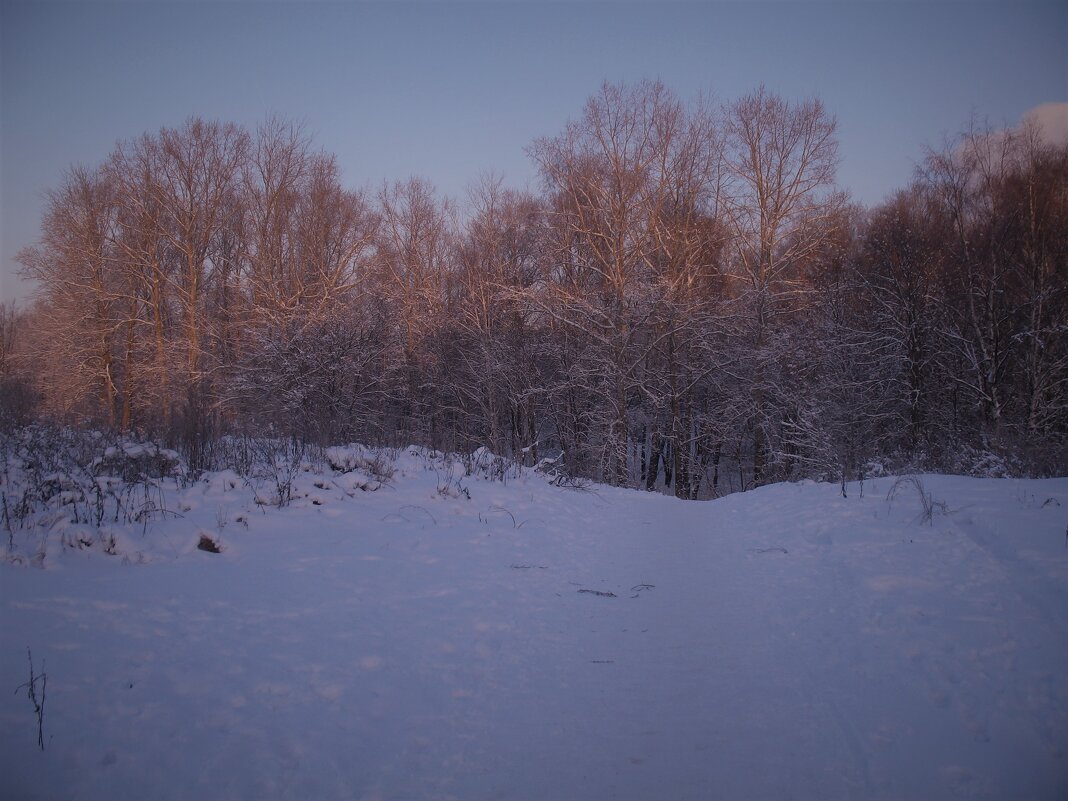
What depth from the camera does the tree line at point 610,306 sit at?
707 inches

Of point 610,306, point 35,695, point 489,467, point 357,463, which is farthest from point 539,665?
point 610,306

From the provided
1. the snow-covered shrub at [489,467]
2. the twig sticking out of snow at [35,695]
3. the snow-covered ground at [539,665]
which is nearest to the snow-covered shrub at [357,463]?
the snow-covered shrub at [489,467]

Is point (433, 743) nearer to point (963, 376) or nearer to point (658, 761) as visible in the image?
point (658, 761)

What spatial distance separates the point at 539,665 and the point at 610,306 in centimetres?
1651

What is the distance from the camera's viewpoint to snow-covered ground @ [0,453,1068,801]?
97.1 inches

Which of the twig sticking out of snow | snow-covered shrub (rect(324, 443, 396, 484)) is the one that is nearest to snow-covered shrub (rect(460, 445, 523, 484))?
snow-covered shrub (rect(324, 443, 396, 484))

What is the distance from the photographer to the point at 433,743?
8.93ft

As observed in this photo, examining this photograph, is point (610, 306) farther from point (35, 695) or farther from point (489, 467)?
point (35, 695)

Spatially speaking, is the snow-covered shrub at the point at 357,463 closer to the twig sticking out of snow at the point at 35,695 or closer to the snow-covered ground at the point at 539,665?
the snow-covered ground at the point at 539,665

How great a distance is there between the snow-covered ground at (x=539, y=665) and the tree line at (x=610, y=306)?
10.6 metres

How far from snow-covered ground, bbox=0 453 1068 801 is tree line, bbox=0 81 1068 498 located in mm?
10641

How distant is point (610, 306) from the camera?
1909 cm

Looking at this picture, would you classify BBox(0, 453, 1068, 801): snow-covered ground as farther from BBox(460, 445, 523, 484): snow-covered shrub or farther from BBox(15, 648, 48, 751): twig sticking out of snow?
BBox(460, 445, 523, 484): snow-covered shrub

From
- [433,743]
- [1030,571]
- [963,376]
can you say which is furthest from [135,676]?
[963,376]
